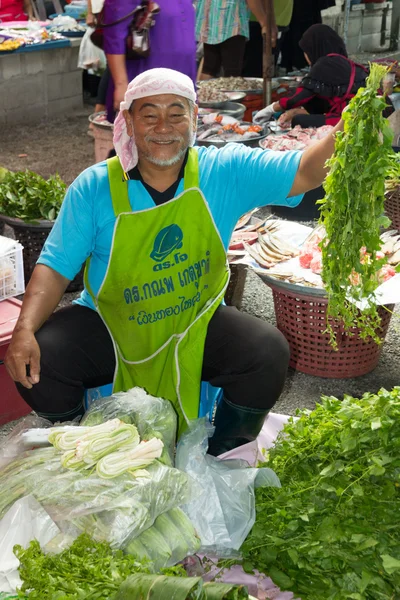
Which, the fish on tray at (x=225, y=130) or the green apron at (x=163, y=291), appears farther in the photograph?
the fish on tray at (x=225, y=130)

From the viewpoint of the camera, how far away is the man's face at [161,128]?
8.73ft

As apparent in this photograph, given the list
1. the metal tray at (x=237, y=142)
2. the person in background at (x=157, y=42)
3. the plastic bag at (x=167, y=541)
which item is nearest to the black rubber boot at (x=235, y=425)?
the plastic bag at (x=167, y=541)

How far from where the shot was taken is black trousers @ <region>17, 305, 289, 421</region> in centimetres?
267

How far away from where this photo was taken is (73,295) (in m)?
4.62

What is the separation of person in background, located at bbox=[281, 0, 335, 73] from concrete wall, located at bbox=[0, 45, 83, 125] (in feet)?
9.44

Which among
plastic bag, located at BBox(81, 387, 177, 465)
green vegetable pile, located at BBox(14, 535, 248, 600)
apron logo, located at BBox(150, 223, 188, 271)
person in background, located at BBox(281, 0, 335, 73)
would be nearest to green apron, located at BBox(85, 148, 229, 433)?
apron logo, located at BBox(150, 223, 188, 271)

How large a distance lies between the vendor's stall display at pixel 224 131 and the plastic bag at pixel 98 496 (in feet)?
12.0

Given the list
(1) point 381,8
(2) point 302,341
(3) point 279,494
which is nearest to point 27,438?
(3) point 279,494

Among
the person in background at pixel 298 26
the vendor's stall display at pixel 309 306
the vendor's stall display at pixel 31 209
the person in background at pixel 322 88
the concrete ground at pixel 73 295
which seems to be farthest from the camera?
the person in background at pixel 298 26

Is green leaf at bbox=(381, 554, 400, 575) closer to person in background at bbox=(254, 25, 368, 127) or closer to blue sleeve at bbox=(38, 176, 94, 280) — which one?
blue sleeve at bbox=(38, 176, 94, 280)

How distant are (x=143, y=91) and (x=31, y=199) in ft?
6.27

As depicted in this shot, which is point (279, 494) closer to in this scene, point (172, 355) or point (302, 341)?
point (172, 355)

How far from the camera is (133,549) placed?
1.99 meters

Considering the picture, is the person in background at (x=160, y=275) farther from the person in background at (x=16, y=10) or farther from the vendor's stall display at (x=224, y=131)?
the person in background at (x=16, y=10)
